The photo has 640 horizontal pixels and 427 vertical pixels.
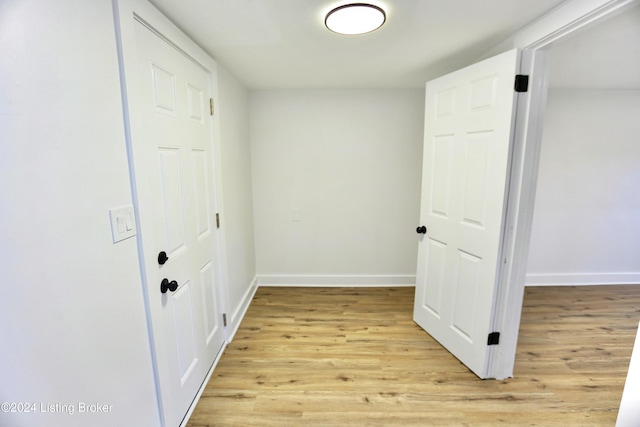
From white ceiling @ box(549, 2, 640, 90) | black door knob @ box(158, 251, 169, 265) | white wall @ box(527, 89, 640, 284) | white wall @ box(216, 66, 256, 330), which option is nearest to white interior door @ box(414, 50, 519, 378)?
white ceiling @ box(549, 2, 640, 90)

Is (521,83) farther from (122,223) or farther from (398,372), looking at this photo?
(122,223)

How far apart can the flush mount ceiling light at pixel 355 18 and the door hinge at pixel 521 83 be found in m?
0.83

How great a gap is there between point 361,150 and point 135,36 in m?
2.21

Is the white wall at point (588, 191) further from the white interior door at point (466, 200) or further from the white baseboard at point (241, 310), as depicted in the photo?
the white baseboard at point (241, 310)

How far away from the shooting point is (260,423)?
153 centimetres

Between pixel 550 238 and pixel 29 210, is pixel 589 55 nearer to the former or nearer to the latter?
pixel 550 238

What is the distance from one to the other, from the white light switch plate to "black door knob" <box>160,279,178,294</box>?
1.03 ft

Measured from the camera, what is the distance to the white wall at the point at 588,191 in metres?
2.88

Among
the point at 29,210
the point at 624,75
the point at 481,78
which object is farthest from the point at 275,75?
the point at 624,75

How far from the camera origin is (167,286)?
1.31m

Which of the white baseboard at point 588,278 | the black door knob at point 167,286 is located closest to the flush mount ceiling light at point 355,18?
the black door knob at point 167,286

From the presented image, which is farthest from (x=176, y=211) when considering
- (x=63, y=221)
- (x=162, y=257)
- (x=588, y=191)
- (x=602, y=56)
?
(x=588, y=191)

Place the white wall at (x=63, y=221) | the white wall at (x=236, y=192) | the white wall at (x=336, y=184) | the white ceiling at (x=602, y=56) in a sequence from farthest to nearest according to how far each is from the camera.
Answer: the white wall at (x=336, y=184) → the white wall at (x=236, y=192) → the white ceiling at (x=602, y=56) → the white wall at (x=63, y=221)

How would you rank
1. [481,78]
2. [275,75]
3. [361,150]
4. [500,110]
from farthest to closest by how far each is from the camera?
1. [361,150]
2. [275,75]
3. [481,78]
4. [500,110]
